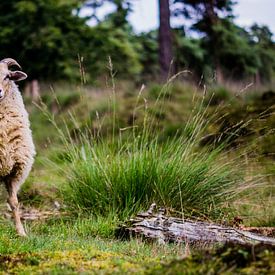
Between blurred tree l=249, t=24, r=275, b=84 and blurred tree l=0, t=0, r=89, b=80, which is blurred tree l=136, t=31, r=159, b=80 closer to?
blurred tree l=249, t=24, r=275, b=84

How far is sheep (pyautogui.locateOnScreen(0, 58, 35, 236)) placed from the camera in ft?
21.6

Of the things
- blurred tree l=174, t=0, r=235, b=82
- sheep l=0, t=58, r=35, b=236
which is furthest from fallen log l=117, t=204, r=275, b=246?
blurred tree l=174, t=0, r=235, b=82

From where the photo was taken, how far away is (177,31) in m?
20.8

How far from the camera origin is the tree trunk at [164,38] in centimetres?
1653

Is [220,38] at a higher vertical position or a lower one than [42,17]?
lower

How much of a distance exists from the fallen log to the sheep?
1287 millimetres

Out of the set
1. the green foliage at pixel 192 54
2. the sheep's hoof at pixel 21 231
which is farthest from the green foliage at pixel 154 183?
the green foliage at pixel 192 54

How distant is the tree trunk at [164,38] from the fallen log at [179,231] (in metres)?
10.8

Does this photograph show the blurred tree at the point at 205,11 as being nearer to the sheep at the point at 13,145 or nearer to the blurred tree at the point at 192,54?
the blurred tree at the point at 192,54

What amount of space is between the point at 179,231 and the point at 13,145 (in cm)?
210

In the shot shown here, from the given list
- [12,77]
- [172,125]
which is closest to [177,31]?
[172,125]

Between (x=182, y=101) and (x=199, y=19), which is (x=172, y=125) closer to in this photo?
(x=182, y=101)

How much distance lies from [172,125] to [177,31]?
26.5ft

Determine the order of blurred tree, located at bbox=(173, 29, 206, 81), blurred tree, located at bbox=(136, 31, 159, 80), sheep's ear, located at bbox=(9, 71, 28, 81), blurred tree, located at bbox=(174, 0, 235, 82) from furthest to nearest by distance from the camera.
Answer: blurred tree, located at bbox=(136, 31, 159, 80)
blurred tree, located at bbox=(173, 29, 206, 81)
blurred tree, located at bbox=(174, 0, 235, 82)
sheep's ear, located at bbox=(9, 71, 28, 81)
